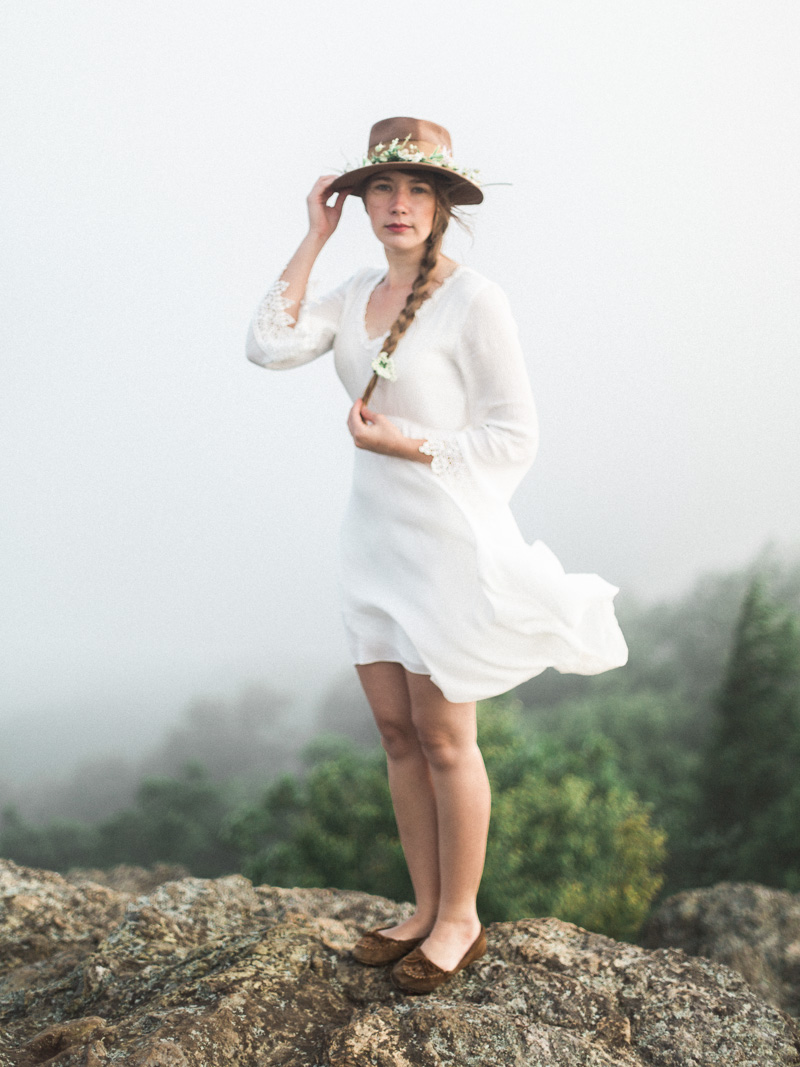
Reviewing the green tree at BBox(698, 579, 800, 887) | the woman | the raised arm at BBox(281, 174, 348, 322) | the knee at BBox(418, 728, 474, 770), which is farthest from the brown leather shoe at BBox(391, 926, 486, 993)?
the green tree at BBox(698, 579, 800, 887)

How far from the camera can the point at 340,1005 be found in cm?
253

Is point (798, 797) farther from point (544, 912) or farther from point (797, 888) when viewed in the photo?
point (544, 912)

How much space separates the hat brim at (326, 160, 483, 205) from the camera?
246 centimetres

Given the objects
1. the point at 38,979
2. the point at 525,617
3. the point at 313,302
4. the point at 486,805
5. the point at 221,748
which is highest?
the point at 313,302

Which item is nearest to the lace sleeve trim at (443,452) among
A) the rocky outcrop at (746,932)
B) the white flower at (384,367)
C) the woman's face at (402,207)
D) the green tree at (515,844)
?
the white flower at (384,367)

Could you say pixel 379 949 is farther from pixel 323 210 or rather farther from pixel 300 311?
pixel 323 210

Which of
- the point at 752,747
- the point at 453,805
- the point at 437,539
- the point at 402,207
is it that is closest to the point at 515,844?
the point at 752,747

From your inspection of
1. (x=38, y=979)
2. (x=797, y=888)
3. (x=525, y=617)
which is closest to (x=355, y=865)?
(x=797, y=888)

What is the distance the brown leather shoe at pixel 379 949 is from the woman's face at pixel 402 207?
1.93m

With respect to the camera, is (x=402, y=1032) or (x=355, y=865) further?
(x=355, y=865)

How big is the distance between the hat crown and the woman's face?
0.10 m

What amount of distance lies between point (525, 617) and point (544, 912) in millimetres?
9725

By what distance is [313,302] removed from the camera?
2.79m

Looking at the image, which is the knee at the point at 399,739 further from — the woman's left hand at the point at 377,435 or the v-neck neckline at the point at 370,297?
the v-neck neckline at the point at 370,297
